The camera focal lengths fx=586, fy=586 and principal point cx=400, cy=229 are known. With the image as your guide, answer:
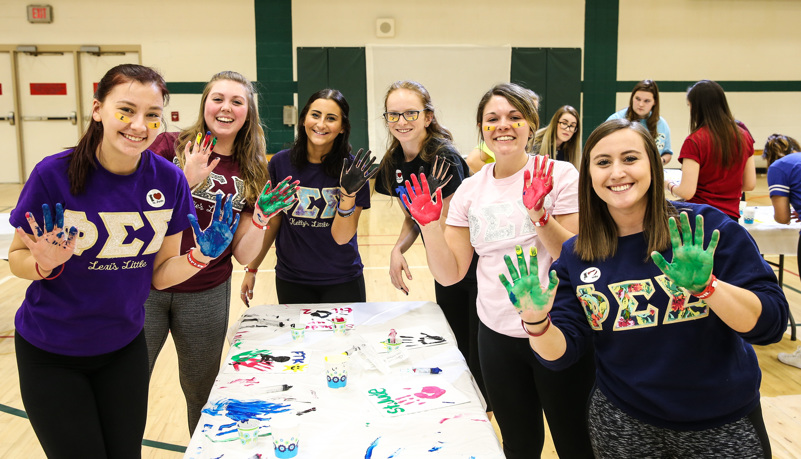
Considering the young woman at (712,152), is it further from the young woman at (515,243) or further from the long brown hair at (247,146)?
the long brown hair at (247,146)

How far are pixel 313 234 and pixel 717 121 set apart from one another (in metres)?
2.49

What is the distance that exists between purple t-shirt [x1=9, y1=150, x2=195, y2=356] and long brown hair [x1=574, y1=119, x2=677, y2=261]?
129 centimetres

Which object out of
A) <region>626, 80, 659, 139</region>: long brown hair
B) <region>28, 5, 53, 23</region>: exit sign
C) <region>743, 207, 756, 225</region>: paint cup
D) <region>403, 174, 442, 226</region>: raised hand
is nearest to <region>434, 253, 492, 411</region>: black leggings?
<region>403, 174, 442, 226</region>: raised hand

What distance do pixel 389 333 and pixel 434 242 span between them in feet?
1.31

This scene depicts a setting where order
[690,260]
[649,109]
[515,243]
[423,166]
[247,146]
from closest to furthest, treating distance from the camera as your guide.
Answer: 1. [690,260]
2. [515,243]
3. [247,146]
4. [423,166]
5. [649,109]

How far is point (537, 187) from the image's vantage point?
188 centimetres

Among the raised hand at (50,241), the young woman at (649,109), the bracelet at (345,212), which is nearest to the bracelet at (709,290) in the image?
the bracelet at (345,212)

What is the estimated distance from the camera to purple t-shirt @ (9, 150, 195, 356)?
5.48ft

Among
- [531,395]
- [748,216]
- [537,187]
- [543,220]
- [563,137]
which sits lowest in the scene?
[531,395]

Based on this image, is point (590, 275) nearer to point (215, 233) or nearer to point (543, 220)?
point (543, 220)

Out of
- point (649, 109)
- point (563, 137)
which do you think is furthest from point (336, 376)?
point (649, 109)

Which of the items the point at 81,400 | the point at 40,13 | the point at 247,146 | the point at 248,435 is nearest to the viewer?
the point at 248,435

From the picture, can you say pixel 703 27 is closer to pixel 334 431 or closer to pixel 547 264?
pixel 547 264

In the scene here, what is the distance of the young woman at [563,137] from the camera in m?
4.43
